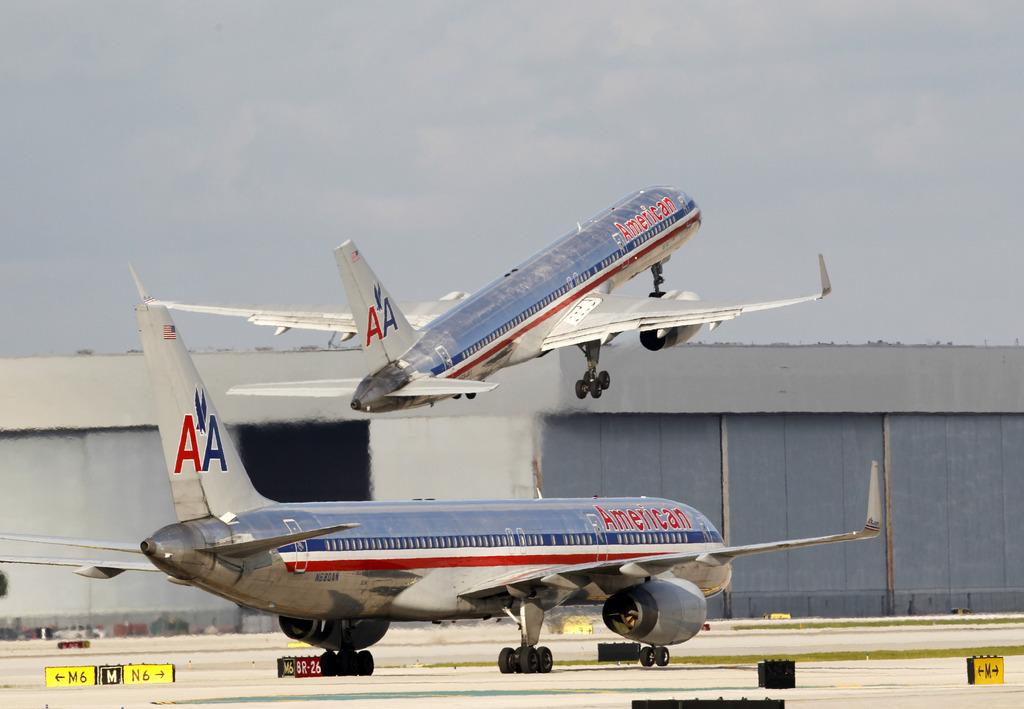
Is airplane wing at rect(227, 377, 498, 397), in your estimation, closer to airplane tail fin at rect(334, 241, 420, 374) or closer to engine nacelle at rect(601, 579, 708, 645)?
airplane tail fin at rect(334, 241, 420, 374)

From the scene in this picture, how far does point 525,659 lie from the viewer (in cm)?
5016

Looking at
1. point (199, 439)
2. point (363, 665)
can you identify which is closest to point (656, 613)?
point (363, 665)

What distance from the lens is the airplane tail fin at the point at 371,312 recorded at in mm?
46719

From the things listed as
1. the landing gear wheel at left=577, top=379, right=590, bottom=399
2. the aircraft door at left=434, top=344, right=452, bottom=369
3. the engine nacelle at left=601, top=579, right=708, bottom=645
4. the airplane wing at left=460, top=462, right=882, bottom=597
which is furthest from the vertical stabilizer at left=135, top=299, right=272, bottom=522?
the landing gear wheel at left=577, top=379, right=590, bottom=399

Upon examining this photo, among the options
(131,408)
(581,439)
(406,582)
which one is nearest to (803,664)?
(406,582)

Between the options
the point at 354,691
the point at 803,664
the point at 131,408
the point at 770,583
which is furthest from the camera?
the point at 770,583

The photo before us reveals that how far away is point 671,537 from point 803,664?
19.0ft

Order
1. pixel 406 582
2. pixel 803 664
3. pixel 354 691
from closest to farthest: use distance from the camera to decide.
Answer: pixel 354 691 → pixel 406 582 → pixel 803 664

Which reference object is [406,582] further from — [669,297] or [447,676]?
[669,297]

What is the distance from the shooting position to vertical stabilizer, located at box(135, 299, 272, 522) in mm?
40031

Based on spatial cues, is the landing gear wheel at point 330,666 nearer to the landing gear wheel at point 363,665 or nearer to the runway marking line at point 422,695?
the landing gear wheel at point 363,665

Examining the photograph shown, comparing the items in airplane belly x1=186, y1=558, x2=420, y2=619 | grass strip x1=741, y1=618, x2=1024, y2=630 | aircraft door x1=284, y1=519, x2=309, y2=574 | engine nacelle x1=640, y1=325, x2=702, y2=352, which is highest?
engine nacelle x1=640, y1=325, x2=702, y2=352

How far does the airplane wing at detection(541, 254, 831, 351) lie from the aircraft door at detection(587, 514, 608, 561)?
5.56m

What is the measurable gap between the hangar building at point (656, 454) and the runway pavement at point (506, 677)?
1314 centimetres
